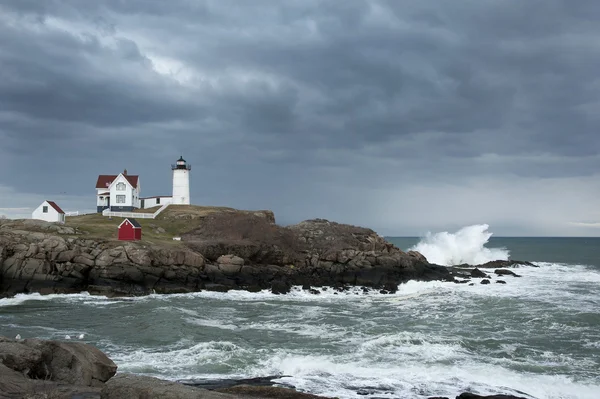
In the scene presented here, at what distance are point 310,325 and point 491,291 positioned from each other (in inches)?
699

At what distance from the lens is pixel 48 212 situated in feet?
159

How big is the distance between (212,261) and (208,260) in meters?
0.38

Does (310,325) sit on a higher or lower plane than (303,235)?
lower

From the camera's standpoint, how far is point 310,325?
23.7 metres

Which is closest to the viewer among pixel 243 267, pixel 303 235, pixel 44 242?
pixel 44 242

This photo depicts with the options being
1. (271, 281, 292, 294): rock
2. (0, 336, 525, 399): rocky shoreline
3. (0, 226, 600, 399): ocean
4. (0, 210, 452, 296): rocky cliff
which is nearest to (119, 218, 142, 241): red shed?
(0, 210, 452, 296): rocky cliff

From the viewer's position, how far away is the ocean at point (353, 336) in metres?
15.1

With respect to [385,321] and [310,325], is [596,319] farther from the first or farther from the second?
[310,325]

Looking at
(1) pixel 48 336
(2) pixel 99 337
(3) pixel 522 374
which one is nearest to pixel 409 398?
(3) pixel 522 374

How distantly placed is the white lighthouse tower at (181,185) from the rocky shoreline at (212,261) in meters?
16.2

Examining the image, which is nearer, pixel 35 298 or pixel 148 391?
pixel 148 391

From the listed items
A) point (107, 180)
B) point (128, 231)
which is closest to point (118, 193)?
point (107, 180)

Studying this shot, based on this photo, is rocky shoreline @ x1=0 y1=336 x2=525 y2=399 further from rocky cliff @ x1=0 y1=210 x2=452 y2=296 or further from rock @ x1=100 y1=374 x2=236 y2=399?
rocky cliff @ x1=0 y1=210 x2=452 y2=296

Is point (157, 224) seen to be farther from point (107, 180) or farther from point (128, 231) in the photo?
point (107, 180)
